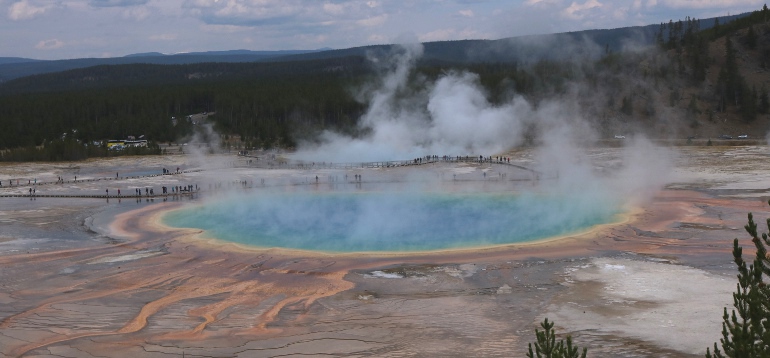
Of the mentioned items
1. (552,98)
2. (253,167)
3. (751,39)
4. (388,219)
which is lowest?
(388,219)

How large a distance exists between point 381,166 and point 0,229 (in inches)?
867

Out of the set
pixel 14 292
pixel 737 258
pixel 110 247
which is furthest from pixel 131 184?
pixel 737 258

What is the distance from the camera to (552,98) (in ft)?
187

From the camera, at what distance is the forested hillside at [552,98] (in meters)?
52.7

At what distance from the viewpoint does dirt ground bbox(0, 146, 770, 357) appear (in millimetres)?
12312

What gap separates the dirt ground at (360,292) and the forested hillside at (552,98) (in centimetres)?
2926

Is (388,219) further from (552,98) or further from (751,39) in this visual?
(751,39)

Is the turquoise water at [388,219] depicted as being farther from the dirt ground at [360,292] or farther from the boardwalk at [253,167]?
the boardwalk at [253,167]

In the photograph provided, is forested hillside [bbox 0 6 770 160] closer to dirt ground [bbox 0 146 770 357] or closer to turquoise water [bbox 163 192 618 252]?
turquoise water [bbox 163 192 618 252]

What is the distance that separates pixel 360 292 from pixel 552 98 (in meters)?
44.2

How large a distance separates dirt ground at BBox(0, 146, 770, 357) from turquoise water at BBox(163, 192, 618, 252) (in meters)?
1.25

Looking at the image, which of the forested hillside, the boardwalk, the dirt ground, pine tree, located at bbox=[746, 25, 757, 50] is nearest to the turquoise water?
the dirt ground

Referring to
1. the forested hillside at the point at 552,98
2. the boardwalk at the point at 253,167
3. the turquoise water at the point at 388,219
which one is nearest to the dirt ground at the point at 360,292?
the turquoise water at the point at 388,219

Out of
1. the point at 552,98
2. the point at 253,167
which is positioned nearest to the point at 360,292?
the point at 253,167
